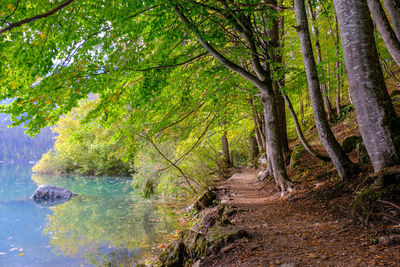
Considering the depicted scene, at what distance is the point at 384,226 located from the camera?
310 centimetres

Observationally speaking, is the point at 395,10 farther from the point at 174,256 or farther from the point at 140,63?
the point at 174,256

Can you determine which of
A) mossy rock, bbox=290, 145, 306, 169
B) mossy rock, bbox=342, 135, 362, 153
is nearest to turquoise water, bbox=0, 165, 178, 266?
mossy rock, bbox=290, 145, 306, 169

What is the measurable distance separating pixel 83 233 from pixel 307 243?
8904mm

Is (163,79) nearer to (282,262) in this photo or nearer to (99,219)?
(282,262)

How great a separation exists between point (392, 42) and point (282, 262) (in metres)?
4.65

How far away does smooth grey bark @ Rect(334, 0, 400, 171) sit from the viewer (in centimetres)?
361

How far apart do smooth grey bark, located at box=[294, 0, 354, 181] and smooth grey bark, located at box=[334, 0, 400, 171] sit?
3.92ft

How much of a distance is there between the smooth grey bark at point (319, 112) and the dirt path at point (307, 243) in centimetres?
71

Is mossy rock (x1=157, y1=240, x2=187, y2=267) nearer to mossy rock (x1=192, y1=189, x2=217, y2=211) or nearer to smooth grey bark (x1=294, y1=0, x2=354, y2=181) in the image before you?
smooth grey bark (x1=294, y1=0, x2=354, y2=181)

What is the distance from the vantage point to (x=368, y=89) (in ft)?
12.0

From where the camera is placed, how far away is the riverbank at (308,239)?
9.03ft

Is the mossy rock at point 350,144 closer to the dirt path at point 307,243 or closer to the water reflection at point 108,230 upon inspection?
the dirt path at point 307,243

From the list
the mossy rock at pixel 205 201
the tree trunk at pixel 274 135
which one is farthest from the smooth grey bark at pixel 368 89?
the mossy rock at pixel 205 201

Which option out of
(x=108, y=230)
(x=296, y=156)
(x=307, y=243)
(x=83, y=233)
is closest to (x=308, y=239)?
(x=307, y=243)
